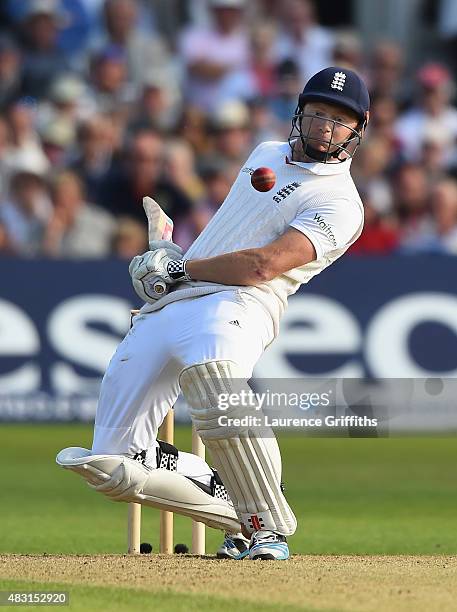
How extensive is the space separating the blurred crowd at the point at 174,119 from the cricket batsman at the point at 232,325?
275 inches

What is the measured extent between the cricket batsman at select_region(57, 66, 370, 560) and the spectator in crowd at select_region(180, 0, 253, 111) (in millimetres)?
9320

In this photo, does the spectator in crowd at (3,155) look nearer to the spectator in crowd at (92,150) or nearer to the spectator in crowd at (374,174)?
the spectator in crowd at (92,150)

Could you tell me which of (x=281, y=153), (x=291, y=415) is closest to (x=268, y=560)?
(x=291, y=415)

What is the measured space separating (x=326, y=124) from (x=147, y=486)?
1788 millimetres

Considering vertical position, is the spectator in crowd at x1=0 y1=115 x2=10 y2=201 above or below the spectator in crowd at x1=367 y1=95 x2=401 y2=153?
below

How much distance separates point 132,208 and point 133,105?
194cm

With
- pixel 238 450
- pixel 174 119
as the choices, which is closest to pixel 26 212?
pixel 174 119

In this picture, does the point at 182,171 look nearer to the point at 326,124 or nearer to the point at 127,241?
the point at 127,241

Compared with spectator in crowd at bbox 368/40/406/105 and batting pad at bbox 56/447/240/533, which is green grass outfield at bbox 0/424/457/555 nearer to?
batting pad at bbox 56/447/240/533

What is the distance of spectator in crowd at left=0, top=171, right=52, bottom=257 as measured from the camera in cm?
1334

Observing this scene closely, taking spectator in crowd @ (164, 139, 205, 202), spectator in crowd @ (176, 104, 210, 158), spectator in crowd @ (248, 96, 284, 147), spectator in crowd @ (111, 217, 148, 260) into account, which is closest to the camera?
spectator in crowd @ (111, 217, 148, 260)

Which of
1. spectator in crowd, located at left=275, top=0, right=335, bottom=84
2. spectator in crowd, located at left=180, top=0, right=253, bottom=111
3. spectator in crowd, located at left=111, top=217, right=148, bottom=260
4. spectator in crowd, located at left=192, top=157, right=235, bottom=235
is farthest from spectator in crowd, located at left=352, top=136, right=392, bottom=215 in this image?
spectator in crowd, located at left=111, top=217, right=148, bottom=260

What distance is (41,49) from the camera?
1578 cm

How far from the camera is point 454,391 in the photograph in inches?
272
